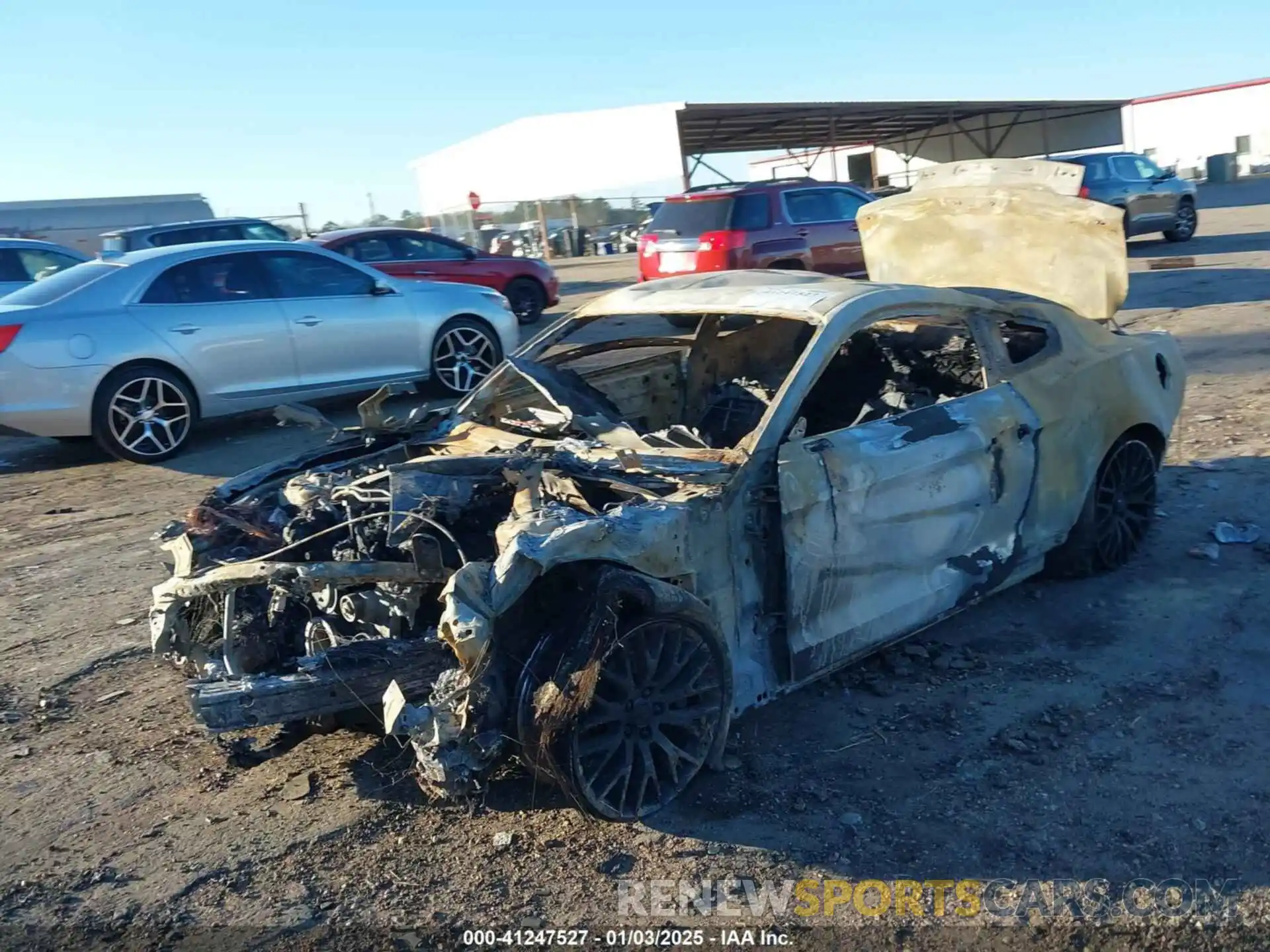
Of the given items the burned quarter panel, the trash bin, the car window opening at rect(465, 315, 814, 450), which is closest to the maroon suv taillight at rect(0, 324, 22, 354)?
the car window opening at rect(465, 315, 814, 450)

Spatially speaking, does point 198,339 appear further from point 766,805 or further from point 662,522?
point 766,805

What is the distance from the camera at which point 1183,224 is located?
802 inches

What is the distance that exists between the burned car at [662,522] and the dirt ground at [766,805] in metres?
0.24

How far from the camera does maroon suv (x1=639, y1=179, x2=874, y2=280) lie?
12.9 m

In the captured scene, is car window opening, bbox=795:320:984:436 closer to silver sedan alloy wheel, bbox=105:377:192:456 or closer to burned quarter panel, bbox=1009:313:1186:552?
burned quarter panel, bbox=1009:313:1186:552

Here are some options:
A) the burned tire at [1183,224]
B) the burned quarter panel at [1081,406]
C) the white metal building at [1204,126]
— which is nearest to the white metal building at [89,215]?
the burned tire at [1183,224]

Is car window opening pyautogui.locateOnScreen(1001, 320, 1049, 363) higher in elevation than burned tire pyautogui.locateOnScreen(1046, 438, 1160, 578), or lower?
higher

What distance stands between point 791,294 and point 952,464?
2.99 feet

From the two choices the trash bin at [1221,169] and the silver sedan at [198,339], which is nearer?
the silver sedan at [198,339]

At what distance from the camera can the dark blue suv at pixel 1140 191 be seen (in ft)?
63.0

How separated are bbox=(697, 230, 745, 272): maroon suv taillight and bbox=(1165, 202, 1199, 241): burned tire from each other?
11.1 meters

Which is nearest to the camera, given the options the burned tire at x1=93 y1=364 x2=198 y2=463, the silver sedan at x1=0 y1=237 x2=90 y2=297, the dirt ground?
the dirt ground

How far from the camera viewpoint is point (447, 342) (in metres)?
9.98

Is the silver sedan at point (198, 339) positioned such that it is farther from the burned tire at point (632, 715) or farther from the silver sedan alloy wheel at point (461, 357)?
the burned tire at point (632, 715)
